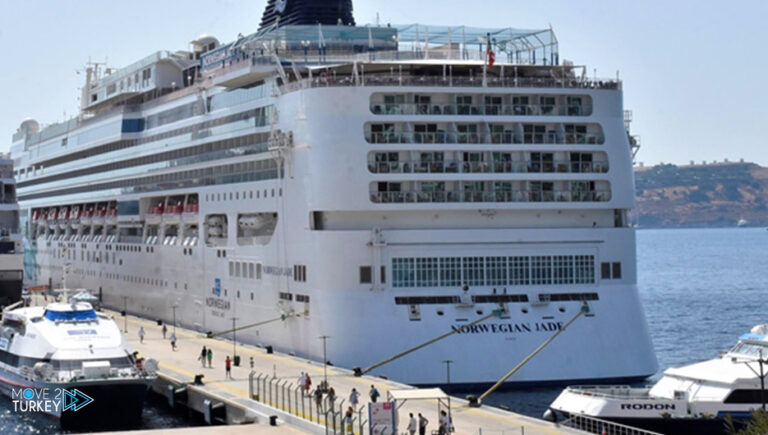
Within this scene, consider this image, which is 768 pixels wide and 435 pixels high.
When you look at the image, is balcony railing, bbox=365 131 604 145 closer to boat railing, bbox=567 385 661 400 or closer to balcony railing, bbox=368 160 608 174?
balcony railing, bbox=368 160 608 174

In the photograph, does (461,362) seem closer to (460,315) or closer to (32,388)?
(460,315)

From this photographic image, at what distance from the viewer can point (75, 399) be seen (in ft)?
135

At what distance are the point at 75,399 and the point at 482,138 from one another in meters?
17.8

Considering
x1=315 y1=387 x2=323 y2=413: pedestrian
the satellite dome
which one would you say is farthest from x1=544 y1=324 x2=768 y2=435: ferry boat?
Result: the satellite dome

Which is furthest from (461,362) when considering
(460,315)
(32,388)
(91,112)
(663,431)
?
(91,112)

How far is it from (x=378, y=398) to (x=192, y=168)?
2468 cm

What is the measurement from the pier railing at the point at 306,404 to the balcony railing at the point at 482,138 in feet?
33.0

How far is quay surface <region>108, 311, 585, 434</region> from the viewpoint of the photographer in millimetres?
34281

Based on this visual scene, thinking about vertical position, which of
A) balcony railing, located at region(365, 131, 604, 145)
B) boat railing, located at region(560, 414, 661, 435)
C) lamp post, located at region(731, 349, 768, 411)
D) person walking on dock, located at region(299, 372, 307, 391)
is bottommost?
boat railing, located at region(560, 414, 661, 435)

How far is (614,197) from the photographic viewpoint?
46469 millimetres

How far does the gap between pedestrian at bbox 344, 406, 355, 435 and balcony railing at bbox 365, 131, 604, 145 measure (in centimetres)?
1388

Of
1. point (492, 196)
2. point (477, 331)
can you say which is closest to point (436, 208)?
point (492, 196)

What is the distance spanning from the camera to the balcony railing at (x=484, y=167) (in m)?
45.2

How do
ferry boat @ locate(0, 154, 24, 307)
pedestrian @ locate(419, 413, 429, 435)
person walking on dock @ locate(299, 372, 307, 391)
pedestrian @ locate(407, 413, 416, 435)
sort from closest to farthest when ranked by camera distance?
pedestrian @ locate(419, 413, 429, 435) < pedestrian @ locate(407, 413, 416, 435) < person walking on dock @ locate(299, 372, 307, 391) < ferry boat @ locate(0, 154, 24, 307)
